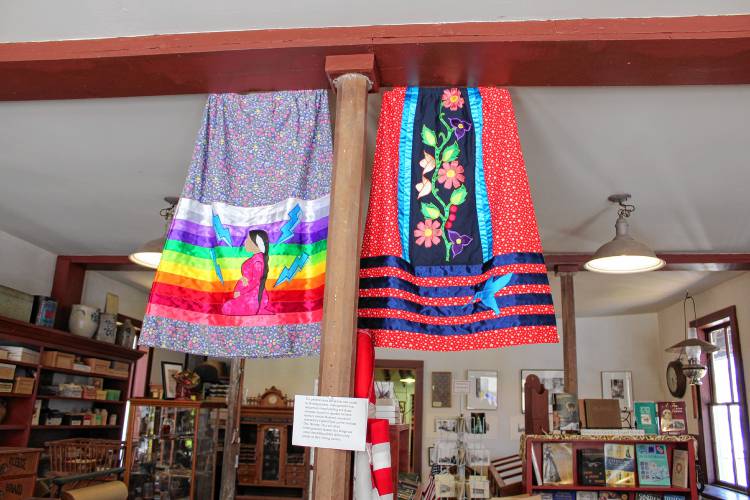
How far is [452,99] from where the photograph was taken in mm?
3332

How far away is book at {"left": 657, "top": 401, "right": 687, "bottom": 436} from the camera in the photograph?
581cm

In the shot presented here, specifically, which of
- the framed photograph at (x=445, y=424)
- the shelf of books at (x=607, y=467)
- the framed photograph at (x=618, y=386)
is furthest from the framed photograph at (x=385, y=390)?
the framed photograph at (x=618, y=386)

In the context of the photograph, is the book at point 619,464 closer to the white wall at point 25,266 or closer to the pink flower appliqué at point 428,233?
the pink flower appliqué at point 428,233

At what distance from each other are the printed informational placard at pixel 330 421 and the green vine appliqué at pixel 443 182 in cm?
90

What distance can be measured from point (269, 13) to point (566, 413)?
14.6 ft

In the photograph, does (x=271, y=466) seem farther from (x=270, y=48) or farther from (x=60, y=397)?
(x=270, y=48)

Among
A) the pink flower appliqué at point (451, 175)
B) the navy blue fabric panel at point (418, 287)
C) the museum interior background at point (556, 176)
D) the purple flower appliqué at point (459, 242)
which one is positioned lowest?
the navy blue fabric panel at point (418, 287)

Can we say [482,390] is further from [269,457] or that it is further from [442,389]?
[269,457]

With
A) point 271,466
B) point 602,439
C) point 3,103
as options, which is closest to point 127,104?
point 3,103

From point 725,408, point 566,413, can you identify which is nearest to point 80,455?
point 566,413

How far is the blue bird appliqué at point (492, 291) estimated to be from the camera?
297 centimetres

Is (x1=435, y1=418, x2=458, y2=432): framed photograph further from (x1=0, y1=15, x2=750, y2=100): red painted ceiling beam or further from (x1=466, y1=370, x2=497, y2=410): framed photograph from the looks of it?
(x1=0, y1=15, x2=750, y2=100): red painted ceiling beam

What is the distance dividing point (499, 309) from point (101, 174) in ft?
12.4

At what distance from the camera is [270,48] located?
121 inches
